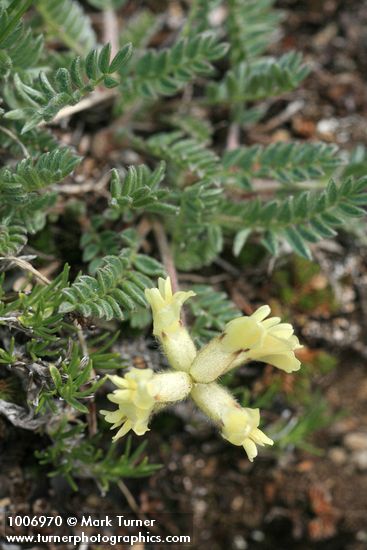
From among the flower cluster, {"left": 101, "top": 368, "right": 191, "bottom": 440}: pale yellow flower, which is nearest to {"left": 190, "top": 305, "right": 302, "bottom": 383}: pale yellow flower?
the flower cluster

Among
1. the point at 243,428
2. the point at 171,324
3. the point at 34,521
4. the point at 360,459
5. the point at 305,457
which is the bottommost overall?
the point at 360,459

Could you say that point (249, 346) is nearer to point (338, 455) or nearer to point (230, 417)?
point (230, 417)

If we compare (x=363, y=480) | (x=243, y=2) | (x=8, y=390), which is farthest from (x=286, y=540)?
(x=243, y=2)

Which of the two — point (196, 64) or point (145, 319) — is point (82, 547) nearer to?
point (145, 319)

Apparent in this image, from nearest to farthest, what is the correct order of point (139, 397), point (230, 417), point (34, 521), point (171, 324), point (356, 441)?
point (139, 397) → point (230, 417) → point (171, 324) → point (34, 521) → point (356, 441)

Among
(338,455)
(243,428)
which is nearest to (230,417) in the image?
(243,428)

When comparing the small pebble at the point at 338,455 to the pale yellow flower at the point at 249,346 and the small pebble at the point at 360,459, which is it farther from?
the pale yellow flower at the point at 249,346

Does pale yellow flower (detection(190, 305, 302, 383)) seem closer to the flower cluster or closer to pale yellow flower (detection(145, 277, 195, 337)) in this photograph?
the flower cluster
